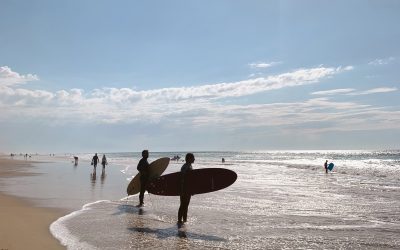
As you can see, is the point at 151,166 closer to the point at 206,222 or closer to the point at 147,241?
the point at 206,222

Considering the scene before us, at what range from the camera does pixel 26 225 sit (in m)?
8.73

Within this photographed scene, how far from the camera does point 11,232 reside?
25.8 ft

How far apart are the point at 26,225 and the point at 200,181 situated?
15.9 feet

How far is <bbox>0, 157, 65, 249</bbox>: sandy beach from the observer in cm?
709

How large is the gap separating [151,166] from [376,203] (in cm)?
911

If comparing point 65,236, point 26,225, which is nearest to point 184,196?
point 65,236

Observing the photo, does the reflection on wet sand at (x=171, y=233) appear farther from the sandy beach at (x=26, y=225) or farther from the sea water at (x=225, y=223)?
the sandy beach at (x=26, y=225)

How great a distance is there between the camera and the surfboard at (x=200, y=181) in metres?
11.5

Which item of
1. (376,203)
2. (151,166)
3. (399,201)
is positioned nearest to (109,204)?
(151,166)

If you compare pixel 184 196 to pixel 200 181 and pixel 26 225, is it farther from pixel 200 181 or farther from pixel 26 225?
pixel 26 225

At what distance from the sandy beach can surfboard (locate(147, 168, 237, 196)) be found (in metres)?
3.26

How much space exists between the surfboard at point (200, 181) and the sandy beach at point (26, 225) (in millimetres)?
3261

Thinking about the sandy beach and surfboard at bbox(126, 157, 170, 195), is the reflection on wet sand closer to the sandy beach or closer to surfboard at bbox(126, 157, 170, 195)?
the sandy beach

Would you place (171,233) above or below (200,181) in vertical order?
below
